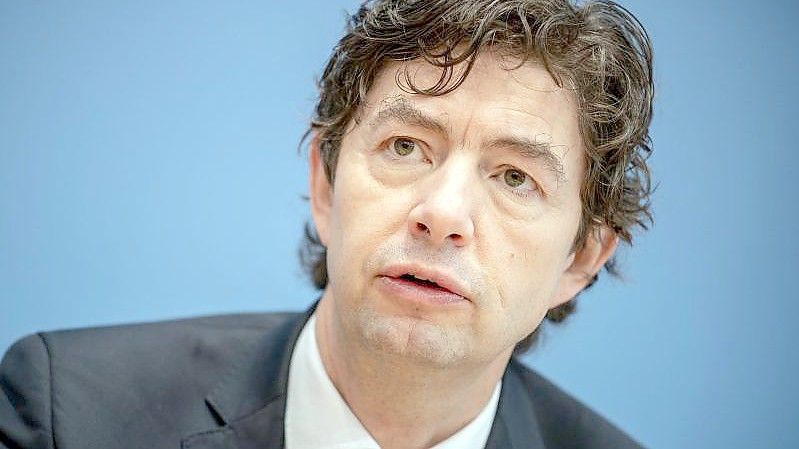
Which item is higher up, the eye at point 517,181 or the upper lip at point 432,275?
the eye at point 517,181

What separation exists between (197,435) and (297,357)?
0.89 ft

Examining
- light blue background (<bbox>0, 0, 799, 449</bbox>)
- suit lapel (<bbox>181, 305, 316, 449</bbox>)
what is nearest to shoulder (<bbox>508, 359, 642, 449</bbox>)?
light blue background (<bbox>0, 0, 799, 449</bbox>)

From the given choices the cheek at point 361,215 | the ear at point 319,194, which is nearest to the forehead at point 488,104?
the cheek at point 361,215

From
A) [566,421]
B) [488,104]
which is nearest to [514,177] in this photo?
[488,104]

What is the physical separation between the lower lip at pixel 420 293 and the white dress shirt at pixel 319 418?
359 mm

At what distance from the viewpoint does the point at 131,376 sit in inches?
85.8

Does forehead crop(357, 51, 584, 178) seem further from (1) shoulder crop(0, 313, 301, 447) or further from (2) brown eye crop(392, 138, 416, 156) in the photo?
(1) shoulder crop(0, 313, 301, 447)

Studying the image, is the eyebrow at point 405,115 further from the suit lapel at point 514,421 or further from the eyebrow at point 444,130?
the suit lapel at point 514,421

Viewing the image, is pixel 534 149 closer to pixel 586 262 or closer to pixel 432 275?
pixel 432 275

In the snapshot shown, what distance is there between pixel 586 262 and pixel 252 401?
2.52 ft

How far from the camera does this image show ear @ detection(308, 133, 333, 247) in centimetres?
226

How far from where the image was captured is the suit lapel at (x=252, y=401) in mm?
2100

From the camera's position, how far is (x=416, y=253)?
1.87m

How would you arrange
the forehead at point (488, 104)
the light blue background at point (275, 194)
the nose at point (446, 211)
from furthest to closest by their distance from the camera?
the light blue background at point (275, 194), the forehead at point (488, 104), the nose at point (446, 211)
